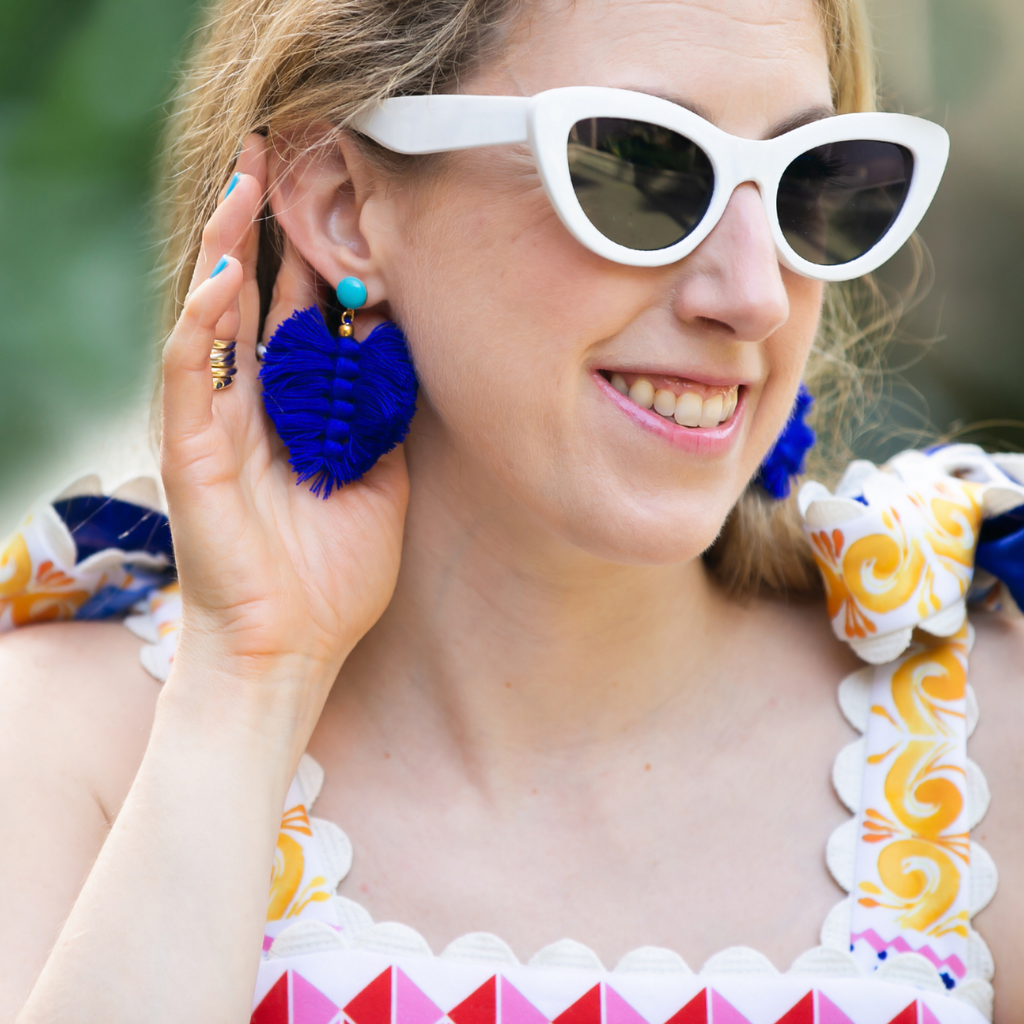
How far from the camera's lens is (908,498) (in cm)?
217

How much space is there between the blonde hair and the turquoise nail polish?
0.27m

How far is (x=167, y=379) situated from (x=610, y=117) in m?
0.82

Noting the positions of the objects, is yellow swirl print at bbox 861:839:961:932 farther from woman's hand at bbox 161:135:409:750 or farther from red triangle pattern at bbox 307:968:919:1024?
woman's hand at bbox 161:135:409:750

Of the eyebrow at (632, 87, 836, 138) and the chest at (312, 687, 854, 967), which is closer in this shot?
the eyebrow at (632, 87, 836, 138)

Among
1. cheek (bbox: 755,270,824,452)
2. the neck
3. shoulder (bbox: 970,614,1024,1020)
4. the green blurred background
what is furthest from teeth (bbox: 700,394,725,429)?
the green blurred background

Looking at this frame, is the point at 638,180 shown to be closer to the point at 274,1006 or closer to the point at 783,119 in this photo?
the point at 783,119

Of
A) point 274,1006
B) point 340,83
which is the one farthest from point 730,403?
point 274,1006

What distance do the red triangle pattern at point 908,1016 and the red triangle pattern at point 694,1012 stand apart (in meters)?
0.28

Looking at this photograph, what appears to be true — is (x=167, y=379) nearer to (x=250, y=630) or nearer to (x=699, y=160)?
(x=250, y=630)

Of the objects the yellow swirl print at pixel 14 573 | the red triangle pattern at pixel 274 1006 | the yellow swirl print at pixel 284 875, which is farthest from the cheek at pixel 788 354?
the yellow swirl print at pixel 14 573

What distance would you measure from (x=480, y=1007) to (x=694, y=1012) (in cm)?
34

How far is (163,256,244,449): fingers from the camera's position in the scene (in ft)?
6.05

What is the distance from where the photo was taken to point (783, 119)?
177 centimetres

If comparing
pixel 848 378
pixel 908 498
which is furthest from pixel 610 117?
pixel 848 378
